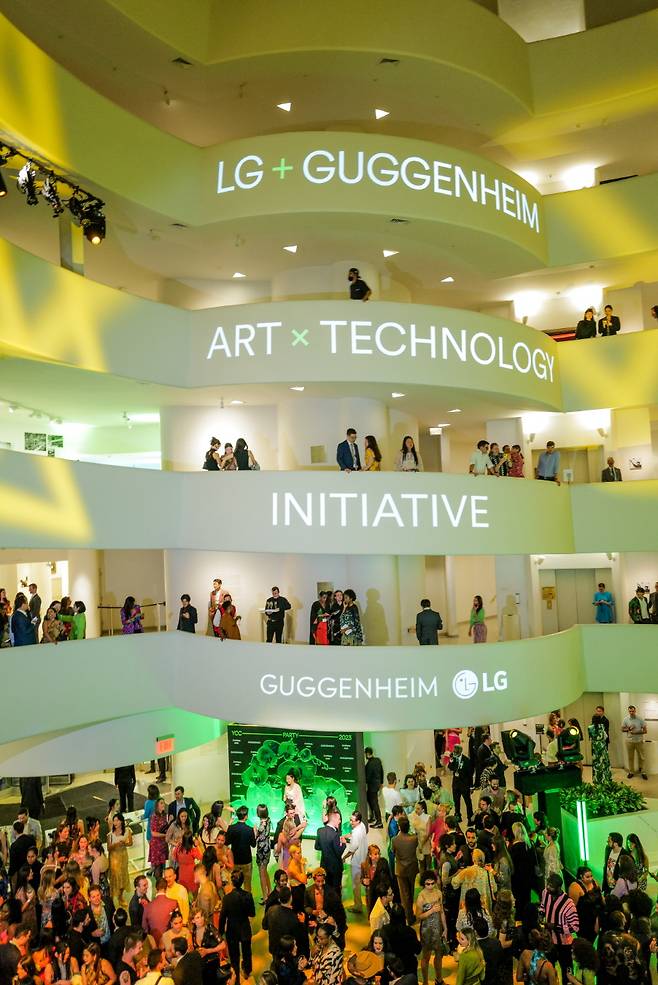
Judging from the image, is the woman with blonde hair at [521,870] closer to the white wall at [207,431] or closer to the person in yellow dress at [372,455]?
the person in yellow dress at [372,455]

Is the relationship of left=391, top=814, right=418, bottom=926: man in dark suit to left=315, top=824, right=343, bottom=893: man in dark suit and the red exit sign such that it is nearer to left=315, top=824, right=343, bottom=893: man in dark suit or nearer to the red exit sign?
left=315, top=824, right=343, bottom=893: man in dark suit

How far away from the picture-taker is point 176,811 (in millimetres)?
13281

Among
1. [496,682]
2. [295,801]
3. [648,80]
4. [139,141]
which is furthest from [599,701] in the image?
[139,141]

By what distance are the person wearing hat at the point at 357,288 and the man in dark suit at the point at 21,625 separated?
8074 millimetres

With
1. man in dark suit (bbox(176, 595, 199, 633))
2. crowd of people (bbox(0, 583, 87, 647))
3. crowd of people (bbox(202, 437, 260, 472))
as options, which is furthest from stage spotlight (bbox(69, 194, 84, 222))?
man in dark suit (bbox(176, 595, 199, 633))

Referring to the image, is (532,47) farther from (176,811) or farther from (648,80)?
(176,811)

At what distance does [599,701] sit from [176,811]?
1102 centimetres

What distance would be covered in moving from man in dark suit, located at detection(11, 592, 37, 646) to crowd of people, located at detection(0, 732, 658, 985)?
268 cm

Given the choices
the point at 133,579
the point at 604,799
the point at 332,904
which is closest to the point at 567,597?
the point at 604,799

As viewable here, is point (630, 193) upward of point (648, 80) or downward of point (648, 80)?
downward

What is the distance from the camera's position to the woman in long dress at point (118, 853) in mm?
12367

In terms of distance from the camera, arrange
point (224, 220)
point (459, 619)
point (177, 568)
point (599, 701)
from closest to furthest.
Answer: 1. point (224, 220)
2. point (177, 568)
3. point (599, 701)
4. point (459, 619)

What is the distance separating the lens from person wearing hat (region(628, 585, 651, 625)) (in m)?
17.5

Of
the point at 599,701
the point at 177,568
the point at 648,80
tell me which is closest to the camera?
the point at 648,80
